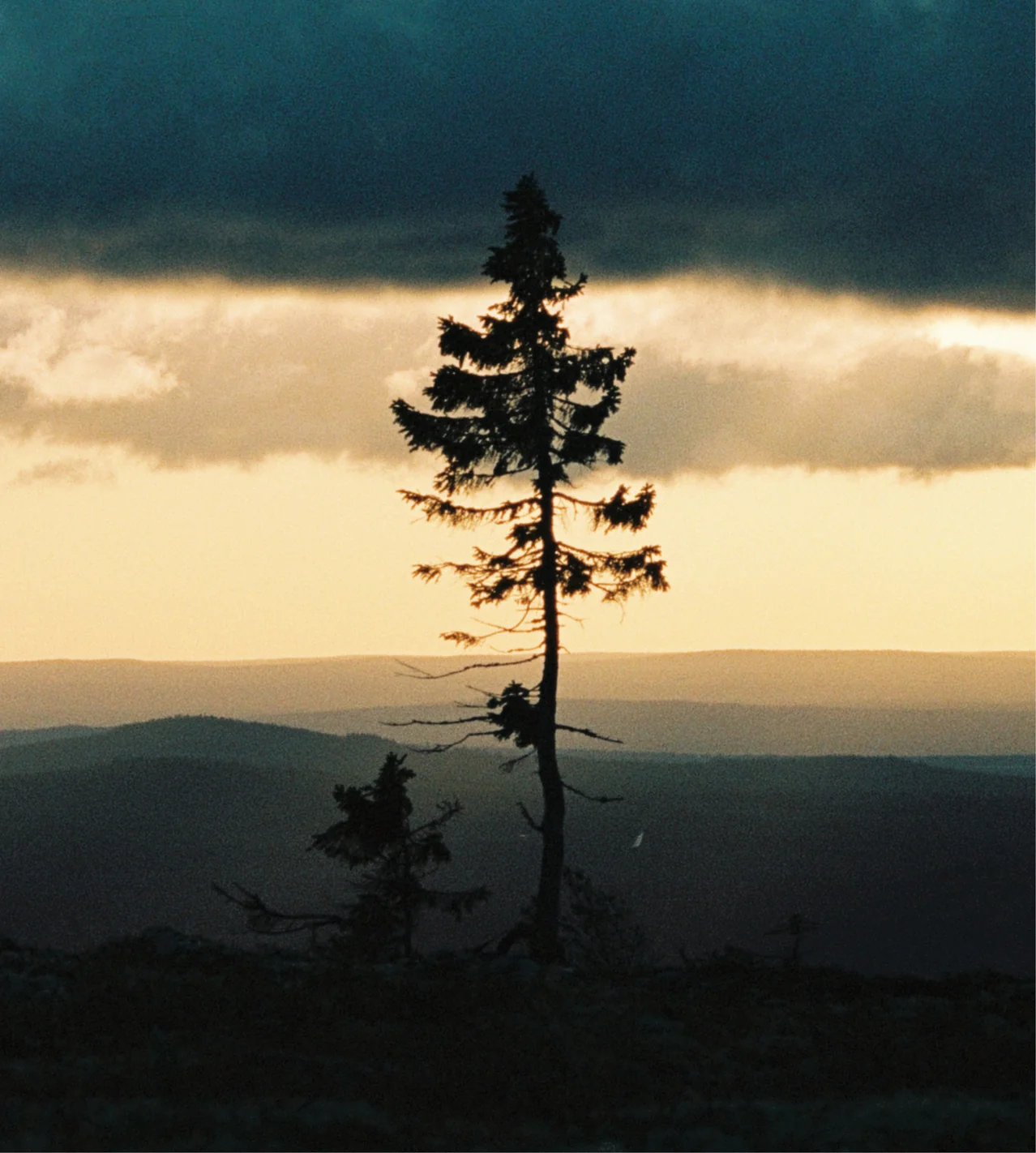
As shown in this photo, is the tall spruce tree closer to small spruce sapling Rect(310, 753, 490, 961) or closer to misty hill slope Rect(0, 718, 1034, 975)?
small spruce sapling Rect(310, 753, 490, 961)

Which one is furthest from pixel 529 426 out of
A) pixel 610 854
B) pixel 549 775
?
pixel 610 854

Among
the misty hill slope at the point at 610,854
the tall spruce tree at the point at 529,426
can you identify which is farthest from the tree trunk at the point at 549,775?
the misty hill slope at the point at 610,854

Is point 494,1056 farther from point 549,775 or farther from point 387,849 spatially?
point 387,849

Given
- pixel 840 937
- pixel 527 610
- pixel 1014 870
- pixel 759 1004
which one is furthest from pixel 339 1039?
pixel 1014 870

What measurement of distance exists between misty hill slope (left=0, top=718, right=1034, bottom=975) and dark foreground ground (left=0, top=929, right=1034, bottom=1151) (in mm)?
70828

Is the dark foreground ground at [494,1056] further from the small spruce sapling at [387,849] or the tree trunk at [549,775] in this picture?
the small spruce sapling at [387,849]

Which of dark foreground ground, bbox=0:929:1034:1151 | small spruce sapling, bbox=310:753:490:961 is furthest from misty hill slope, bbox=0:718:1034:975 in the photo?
dark foreground ground, bbox=0:929:1034:1151

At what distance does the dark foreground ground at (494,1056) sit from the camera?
13.9m

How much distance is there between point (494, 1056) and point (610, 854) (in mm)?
122040

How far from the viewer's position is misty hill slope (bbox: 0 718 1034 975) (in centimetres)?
10388

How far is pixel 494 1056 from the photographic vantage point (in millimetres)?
16406

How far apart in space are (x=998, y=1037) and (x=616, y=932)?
1661 cm

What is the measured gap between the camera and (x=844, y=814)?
152m

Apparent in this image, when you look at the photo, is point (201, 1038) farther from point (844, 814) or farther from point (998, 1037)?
point (844, 814)
